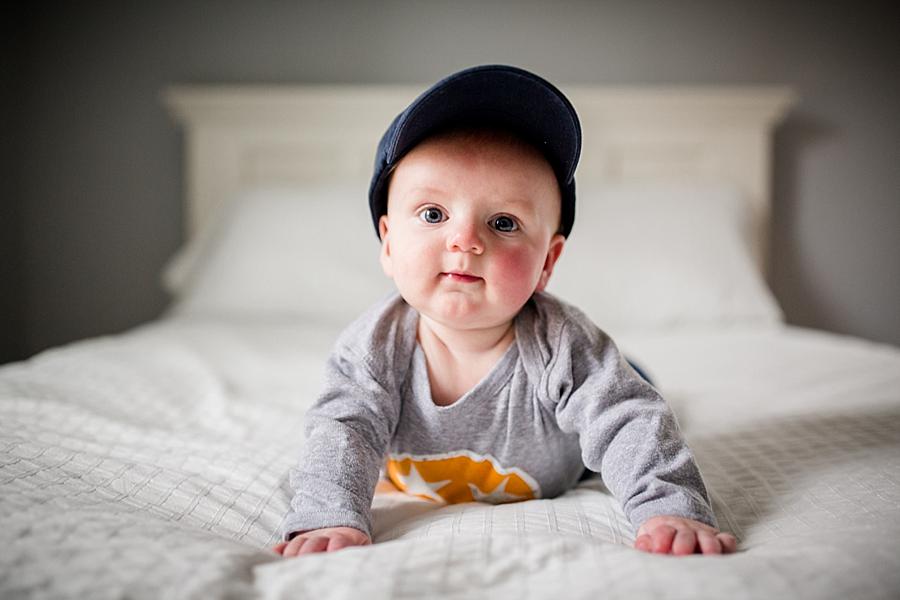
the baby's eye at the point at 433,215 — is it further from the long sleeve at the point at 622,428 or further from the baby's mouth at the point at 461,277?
the long sleeve at the point at 622,428

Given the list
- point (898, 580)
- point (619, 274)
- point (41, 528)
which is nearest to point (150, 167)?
point (619, 274)

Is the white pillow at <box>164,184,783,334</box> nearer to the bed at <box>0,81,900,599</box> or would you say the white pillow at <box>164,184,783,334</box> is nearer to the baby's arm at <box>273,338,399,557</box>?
the bed at <box>0,81,900,599</box>

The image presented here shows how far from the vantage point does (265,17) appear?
2.48 meters

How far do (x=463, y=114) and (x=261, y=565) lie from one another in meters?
0.46

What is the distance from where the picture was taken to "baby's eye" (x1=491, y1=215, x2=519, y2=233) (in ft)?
2.33

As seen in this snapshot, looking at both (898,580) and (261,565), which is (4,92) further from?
(898,580)

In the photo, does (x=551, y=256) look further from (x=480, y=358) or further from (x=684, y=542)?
(x=684, y=542)

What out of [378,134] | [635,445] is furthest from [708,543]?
[378,134]

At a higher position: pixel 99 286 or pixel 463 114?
pixel 463 114

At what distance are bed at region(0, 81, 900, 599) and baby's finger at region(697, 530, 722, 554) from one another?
0.03m

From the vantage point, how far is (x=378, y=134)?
94.3 inches

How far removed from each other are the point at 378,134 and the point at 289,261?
686 millimetres

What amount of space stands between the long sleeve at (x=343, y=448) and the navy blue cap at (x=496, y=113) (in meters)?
0.22

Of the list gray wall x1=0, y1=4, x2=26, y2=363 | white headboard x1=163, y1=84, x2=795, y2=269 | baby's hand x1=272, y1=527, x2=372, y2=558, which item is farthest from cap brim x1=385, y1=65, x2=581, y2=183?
gray wall x1=0, y1=4, x2=26, y2=363
